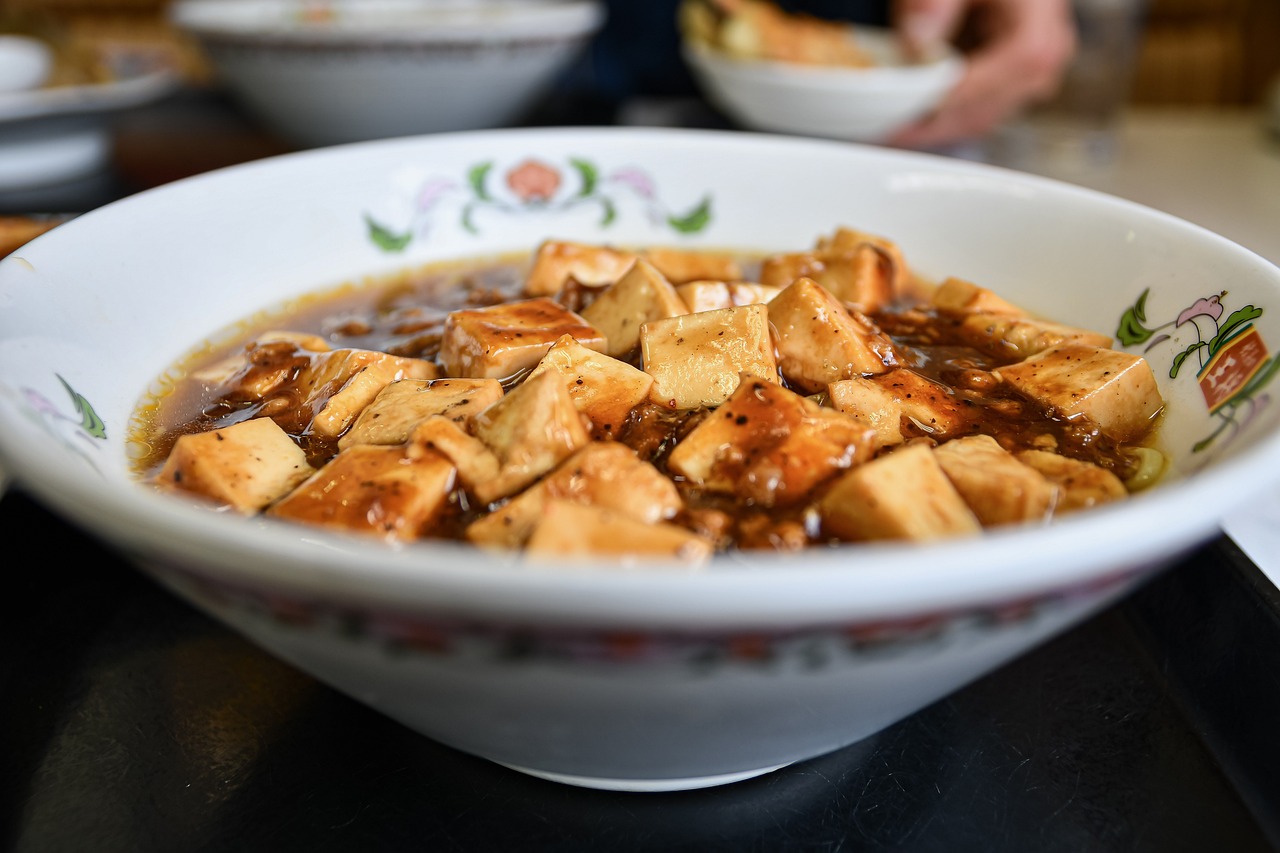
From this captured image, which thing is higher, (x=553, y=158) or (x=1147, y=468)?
(x=1147, y=468)

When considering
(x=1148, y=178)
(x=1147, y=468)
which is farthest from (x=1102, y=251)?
(x=1148, y=178)

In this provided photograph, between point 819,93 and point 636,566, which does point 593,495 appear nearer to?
point 636,566

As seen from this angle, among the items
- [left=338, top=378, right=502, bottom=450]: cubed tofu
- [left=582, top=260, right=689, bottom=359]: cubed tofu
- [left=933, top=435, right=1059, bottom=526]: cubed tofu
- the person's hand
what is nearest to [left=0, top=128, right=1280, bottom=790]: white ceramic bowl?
[left=933, top=435, right=1059, bottom=526]: cubed tofu

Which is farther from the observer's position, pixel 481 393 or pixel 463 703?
pixel 481 393

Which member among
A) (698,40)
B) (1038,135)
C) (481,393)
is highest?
(481,393)

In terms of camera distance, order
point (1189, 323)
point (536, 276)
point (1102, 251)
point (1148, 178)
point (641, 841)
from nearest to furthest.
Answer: point (641, 841) → point (1189, 323) → point (1102, 251) → point (536, 276) → point (1148, 178)

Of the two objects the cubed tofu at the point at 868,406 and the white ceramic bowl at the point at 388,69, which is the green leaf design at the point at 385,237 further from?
the cubed tofu at the point at 868,406

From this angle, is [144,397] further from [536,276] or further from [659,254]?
[659,254]
